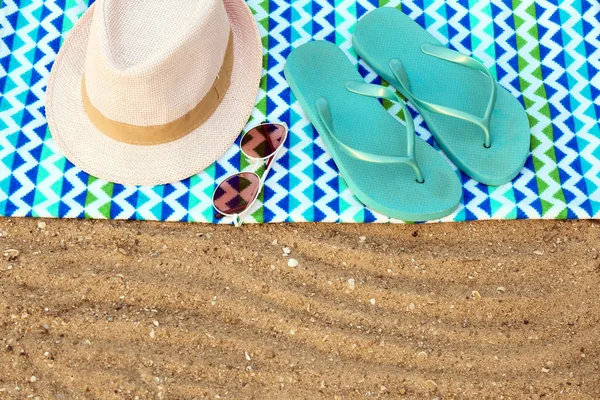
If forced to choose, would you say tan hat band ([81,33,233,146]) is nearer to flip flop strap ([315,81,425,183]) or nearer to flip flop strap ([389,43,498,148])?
flip flop strap ([315,81,425,183])

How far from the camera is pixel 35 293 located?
206 centimetres

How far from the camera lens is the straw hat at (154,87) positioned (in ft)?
6.14

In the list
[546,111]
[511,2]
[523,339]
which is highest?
[511,2]

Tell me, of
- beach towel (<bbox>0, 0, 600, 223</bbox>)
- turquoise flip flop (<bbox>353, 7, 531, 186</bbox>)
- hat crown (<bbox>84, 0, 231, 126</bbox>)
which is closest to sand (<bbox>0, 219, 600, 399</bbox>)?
beach towel (<bbox>0, 0, 600, 223</bbox>)

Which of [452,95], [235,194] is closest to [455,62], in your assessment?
[452,95]

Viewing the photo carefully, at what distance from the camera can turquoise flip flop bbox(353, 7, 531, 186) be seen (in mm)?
2131

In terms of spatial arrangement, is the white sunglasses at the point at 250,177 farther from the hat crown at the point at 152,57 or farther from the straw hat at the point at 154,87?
the hat crown at the point at 152,57

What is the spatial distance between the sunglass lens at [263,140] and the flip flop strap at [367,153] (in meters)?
0.14

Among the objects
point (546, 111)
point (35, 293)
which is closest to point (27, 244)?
point (35, 293)

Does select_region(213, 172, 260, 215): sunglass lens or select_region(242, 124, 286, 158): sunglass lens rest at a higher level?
select_region(242, 124, 286, 158): sunglass lens

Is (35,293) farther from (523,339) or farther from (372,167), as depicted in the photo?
(523,339)

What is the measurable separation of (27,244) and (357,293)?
3.18ft

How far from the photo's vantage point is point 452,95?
7.37 feet


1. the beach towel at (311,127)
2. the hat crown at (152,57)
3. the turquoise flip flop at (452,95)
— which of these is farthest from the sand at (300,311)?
the hat crown at (152,57)
